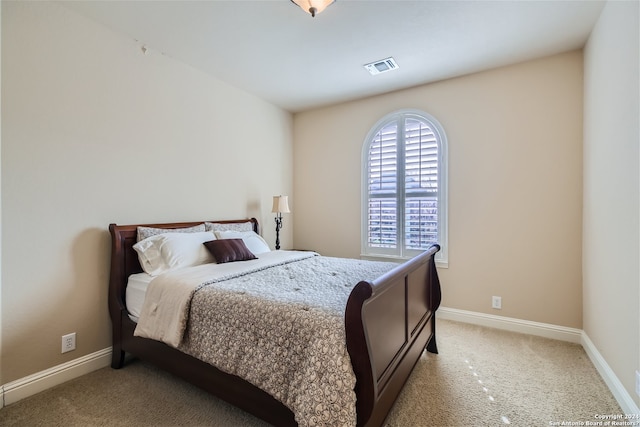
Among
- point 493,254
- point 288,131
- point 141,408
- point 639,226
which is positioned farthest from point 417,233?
point 141,408

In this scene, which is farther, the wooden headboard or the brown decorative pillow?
the brown decorative pillow

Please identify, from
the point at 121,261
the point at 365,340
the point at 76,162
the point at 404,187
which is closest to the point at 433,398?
the point at 365,340

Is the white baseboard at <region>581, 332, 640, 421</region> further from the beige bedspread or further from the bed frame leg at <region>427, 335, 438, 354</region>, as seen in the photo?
the beige bedspread

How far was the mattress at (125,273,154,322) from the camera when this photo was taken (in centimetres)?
217

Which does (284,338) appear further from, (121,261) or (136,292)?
(121,261)

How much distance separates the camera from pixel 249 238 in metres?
3.12

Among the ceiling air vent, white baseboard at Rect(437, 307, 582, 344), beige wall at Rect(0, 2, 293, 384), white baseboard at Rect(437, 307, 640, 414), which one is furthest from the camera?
the ceiling air vent

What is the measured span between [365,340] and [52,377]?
7.52 feet

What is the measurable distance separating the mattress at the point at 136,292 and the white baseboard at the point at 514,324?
2.94 meters

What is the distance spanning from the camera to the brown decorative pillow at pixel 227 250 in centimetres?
255

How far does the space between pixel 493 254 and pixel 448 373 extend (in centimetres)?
143

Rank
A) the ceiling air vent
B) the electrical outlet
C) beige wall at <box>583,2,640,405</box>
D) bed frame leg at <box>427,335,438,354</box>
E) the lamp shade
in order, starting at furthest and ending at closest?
the lamp shade → the ceiling air vent → bed frame leg at <box>427,335,438,354</box> → the electrical outlet → beige wall at <box>583,2,640,405</box>

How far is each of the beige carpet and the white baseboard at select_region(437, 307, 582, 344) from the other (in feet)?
0.86

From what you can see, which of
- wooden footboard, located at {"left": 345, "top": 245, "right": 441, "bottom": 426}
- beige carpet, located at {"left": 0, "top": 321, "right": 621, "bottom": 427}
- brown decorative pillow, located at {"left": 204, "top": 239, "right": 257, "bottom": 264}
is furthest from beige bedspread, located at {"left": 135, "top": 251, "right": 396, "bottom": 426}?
brown decorative pillow, located at {"left": 204, "top": 239, "right": 257, "bottom": 264}
